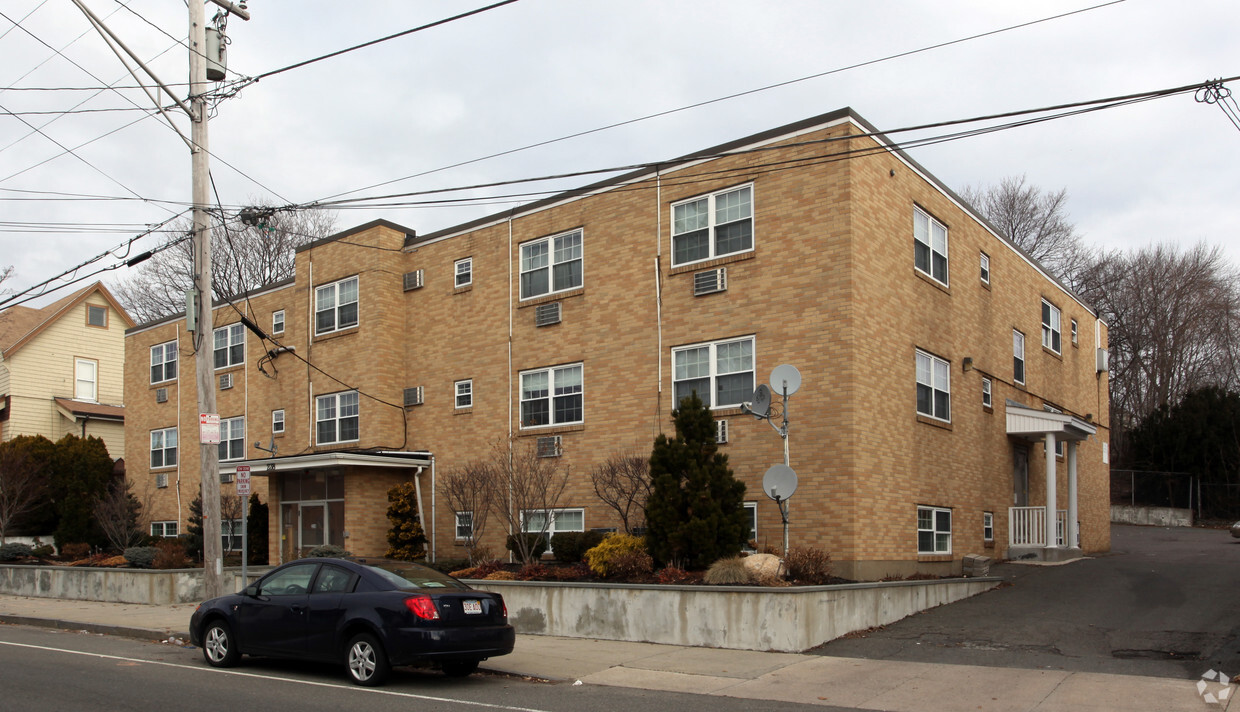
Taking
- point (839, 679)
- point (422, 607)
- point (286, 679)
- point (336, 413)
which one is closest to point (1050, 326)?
point (839, 679)

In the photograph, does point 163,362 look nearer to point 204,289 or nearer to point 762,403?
point 204,289

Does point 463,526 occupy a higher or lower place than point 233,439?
lower

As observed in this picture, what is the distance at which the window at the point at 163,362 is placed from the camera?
107 feet

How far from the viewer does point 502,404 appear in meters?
22.1

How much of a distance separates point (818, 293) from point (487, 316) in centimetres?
833

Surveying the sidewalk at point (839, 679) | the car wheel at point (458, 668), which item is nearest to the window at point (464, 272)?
the sidewalk at point (839, 679)

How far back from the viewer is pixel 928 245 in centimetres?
2012

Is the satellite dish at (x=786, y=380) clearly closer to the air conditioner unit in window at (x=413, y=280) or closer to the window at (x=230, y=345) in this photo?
the air conditioner unit in window at (x=413, y=280)

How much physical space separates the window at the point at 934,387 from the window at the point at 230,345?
19.2 m

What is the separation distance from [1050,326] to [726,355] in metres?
12.2

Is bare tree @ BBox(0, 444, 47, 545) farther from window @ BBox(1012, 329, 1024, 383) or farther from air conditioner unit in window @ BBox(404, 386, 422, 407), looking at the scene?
window @ BBox(1012, 329, 1024, 383)

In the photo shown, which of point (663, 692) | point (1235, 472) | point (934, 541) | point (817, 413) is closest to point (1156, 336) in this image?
point (1235, 472)

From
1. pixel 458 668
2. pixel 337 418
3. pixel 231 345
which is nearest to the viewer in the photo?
pixel 458 668

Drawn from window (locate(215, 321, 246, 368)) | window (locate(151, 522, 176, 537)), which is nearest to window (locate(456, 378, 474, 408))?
window (locate(215, 321, 246, 368))
